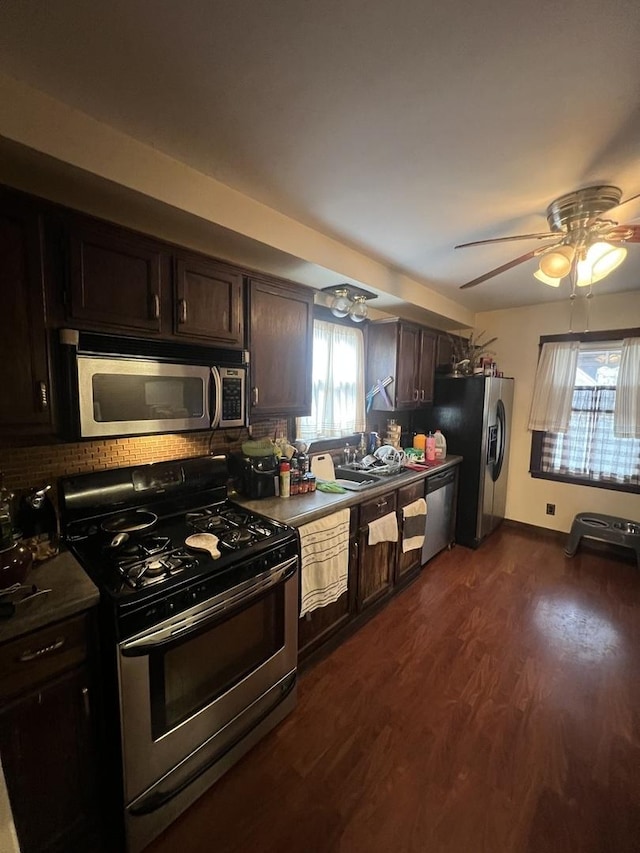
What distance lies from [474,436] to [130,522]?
298 centimetres

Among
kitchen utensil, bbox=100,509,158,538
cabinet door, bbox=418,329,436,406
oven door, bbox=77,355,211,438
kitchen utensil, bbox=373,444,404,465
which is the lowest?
kitchen utensil, bbox=100,509,158,538

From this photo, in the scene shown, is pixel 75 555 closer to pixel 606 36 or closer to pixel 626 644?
pixel 606 36

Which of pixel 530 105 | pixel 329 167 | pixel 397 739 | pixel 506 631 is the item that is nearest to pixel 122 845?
pixel 397 739

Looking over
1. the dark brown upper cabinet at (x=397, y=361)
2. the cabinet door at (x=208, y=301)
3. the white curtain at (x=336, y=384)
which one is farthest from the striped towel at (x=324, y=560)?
the dark brown upper cabinet at (x=397, y=361)

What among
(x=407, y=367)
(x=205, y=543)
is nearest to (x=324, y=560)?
(x=205, y=543)

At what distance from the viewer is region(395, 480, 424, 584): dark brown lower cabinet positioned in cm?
264

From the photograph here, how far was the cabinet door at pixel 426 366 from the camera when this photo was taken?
135 inches

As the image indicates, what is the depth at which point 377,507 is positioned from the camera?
2377mm

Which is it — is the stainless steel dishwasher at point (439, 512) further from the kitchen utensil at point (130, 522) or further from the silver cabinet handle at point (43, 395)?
the silver cabinet handle at point (43, 395)

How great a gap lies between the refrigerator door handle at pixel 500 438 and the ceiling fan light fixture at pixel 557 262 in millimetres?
2020

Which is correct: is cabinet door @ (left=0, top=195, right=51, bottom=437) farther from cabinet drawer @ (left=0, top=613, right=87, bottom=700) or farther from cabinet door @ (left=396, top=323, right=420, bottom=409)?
cabinet door @ (left=396, top=323, right=420, bottom=409)

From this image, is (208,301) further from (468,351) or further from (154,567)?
(468,351)

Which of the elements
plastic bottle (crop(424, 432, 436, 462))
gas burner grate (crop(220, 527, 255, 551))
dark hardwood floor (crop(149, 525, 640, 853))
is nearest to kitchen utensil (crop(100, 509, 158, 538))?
gas burner grate (crop(220, 527, 255, 551))

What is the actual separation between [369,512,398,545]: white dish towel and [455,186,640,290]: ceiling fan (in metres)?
1.65
